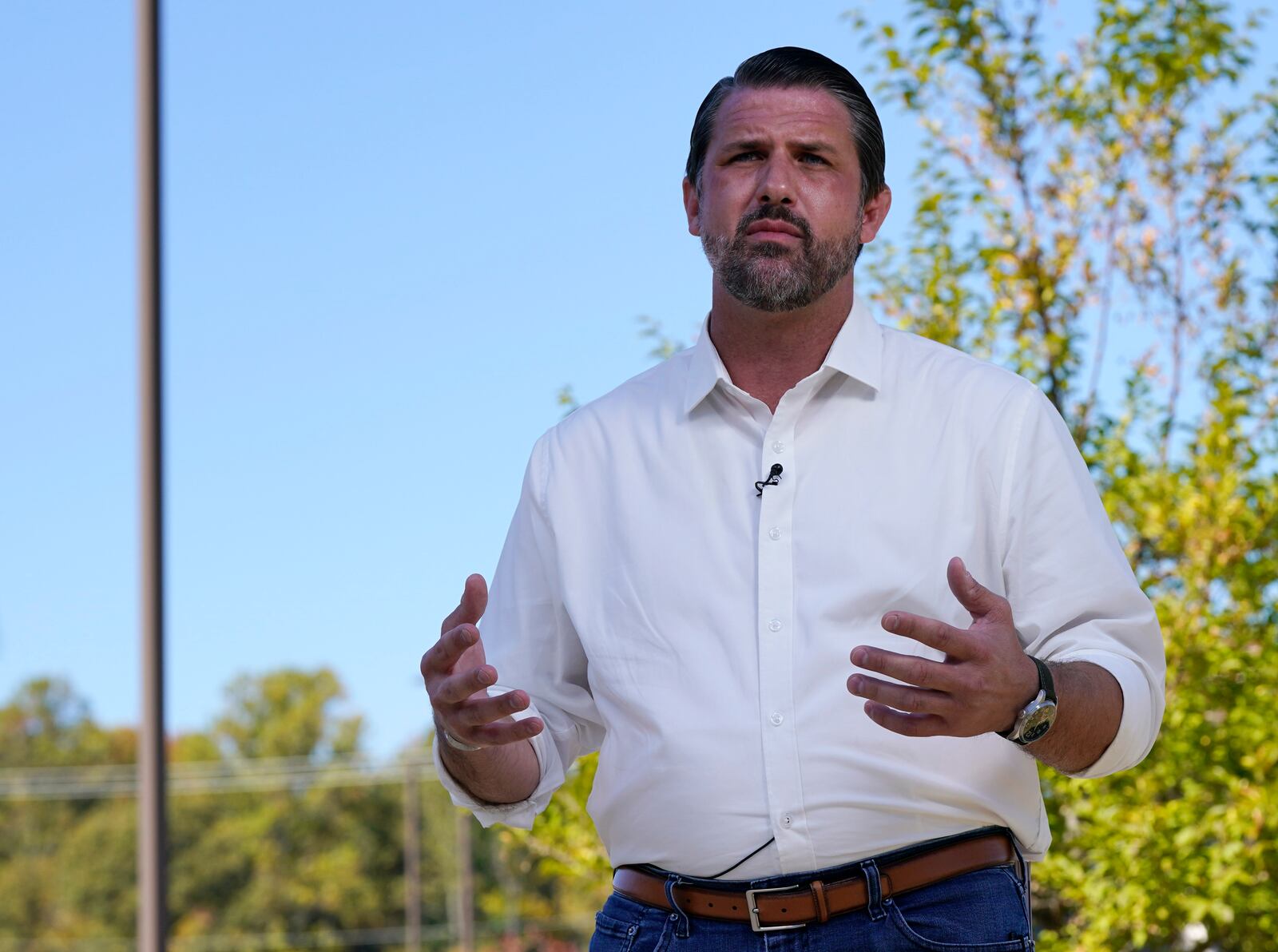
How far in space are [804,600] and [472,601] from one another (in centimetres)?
42

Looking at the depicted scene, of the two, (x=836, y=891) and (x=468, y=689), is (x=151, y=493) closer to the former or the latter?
(x=468, y=689)

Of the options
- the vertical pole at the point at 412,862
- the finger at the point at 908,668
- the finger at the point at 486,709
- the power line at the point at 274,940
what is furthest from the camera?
the power line at the point at 274,940

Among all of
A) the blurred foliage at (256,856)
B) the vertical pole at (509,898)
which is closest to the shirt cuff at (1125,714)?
the vertical pole at (509,898)

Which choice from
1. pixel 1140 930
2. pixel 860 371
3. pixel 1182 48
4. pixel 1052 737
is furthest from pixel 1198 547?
pixel 1052 737

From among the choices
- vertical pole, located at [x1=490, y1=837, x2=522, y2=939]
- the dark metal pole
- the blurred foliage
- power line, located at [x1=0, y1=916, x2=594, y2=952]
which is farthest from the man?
the blurred foliage

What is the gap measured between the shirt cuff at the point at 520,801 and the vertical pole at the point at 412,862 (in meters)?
22.8

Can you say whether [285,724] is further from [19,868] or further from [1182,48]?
[1182,48]

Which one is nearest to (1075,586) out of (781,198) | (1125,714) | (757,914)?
(1125,714)

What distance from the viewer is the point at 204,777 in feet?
158

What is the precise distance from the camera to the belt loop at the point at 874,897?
191cm

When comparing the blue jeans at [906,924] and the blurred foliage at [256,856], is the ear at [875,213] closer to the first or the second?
the blue jeans at [906,924]

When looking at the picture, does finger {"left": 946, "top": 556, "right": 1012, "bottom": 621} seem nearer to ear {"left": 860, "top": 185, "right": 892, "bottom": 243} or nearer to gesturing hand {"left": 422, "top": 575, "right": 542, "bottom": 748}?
gesturing hand {"left": 422, "top": 575, "right": 542, "bottom": 748}

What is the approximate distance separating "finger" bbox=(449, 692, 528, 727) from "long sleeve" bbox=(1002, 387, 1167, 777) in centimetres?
60

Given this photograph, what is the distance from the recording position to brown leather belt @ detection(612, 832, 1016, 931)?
1920mm
